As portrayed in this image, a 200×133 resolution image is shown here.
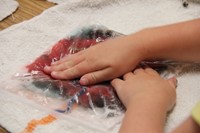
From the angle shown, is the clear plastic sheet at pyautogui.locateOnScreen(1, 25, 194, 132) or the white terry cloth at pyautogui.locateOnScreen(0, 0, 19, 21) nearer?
the clear plastic sheet at pyautogui.locateOnScreen(1, 25, 194, 132)

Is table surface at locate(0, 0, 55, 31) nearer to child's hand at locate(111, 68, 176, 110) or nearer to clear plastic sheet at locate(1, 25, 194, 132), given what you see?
clear plastic sheet at locate(1, 25, 194, 132)

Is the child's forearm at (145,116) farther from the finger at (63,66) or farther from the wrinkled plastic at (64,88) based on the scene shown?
the finger at (63,66)

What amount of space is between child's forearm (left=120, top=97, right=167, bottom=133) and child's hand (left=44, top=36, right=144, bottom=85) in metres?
0.10

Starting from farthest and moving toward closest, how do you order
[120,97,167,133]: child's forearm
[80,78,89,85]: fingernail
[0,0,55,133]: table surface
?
1. [0,0,55,133]: table surface
2. [80,78,89,85]: fingernail
3. [120,97,167,133]: child's forearm

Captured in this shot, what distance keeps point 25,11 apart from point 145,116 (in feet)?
1.61

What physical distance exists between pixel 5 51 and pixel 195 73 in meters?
0.41

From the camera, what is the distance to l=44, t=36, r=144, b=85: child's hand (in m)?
0.63

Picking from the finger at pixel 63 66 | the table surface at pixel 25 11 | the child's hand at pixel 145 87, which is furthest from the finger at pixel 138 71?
the table surface at pixel 25 11

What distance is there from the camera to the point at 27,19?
0.84 m

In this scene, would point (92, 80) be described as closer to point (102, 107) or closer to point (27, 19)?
point (102, 107)

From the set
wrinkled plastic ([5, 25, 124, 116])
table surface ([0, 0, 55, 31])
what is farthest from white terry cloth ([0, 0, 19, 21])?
wrinkled plastic ([5, 25, 124, 116])

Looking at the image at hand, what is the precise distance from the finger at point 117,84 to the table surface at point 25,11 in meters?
0.34

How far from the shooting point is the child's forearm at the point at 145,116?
0.51 meters

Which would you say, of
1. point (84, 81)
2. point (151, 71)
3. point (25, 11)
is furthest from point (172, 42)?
point (25, 11)
